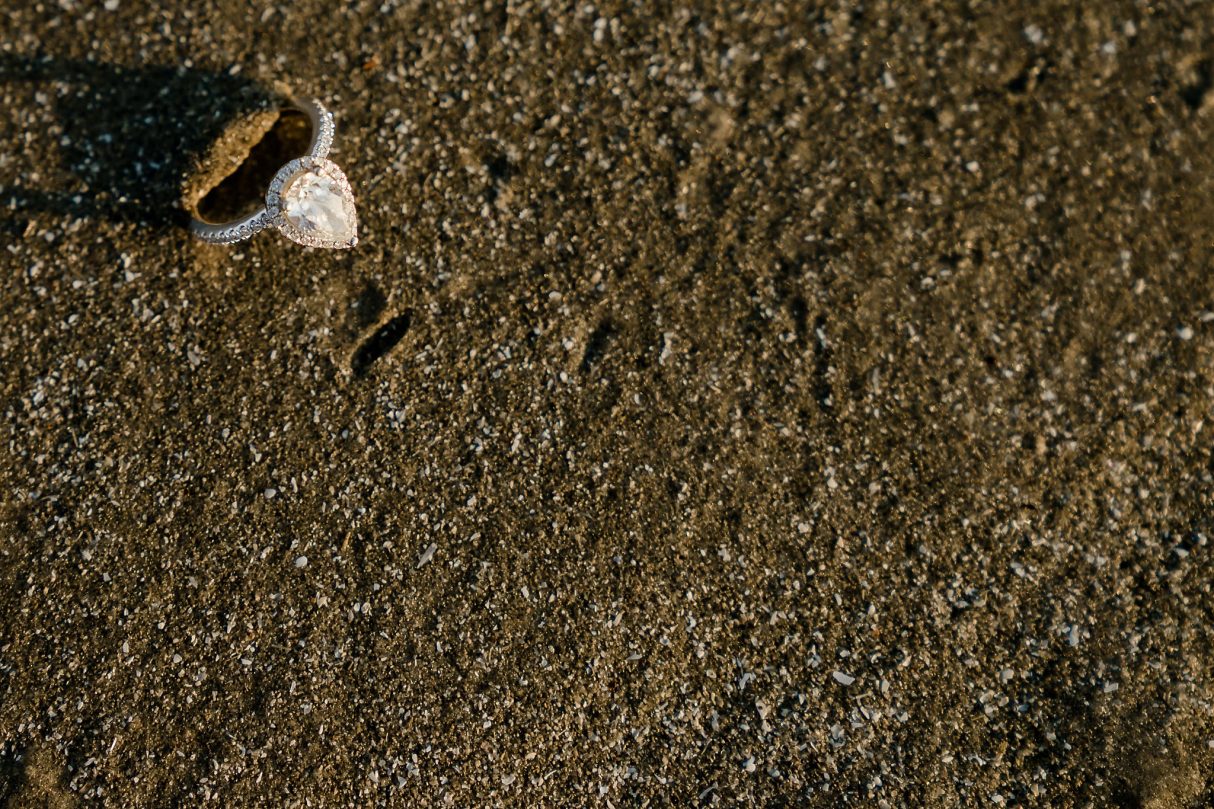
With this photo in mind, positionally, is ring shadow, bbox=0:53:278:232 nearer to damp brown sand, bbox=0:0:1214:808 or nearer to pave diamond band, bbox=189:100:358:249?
→ damp brown sand, bbox=0:0:1214:808

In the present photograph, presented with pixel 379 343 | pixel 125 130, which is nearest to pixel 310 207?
pixel 379 343

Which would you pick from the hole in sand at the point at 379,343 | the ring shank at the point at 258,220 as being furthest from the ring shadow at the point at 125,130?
the hole in sand at the point at 379,343

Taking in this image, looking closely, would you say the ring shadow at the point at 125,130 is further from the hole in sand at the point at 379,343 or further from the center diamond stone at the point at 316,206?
the hole in sand at the point at 379,343

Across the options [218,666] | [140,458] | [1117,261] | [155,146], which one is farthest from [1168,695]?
[155,146]

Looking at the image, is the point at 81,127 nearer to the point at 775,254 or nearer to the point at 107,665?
the point at 107,665

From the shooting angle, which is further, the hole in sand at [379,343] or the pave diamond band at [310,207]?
the hole in sand at [379,343]

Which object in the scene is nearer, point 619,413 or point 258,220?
point 258,220

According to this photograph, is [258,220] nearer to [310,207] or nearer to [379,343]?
[310,207]

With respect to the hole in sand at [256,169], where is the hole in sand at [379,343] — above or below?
below
